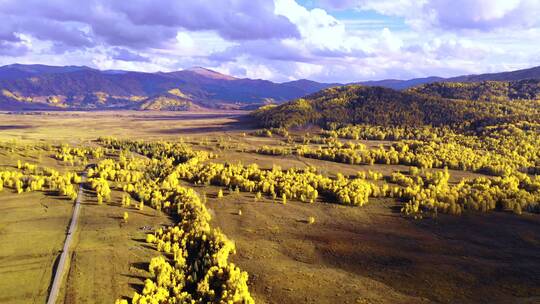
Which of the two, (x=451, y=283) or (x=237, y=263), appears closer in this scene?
(x=451, y=283)

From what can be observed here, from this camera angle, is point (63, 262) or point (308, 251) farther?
point (308, 251)

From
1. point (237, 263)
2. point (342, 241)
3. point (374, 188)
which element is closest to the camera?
point (237, 263)

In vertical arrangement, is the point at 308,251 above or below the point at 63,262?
below

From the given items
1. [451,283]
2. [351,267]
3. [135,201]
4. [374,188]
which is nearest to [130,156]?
[135,201]

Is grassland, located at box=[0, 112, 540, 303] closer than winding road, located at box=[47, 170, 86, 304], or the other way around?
winding road, located at box=[47, 170, 86, 304]

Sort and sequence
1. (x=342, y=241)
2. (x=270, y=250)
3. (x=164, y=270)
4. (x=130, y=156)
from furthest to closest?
(x=130, y=156)
(x=342, y=241)
(x=270, y=250)
(x=164, y=270)

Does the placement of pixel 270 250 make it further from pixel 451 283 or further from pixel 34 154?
pixel 34 154

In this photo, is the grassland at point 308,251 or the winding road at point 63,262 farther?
the grassland at point 308,251

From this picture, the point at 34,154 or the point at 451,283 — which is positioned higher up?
the point at 34,154
